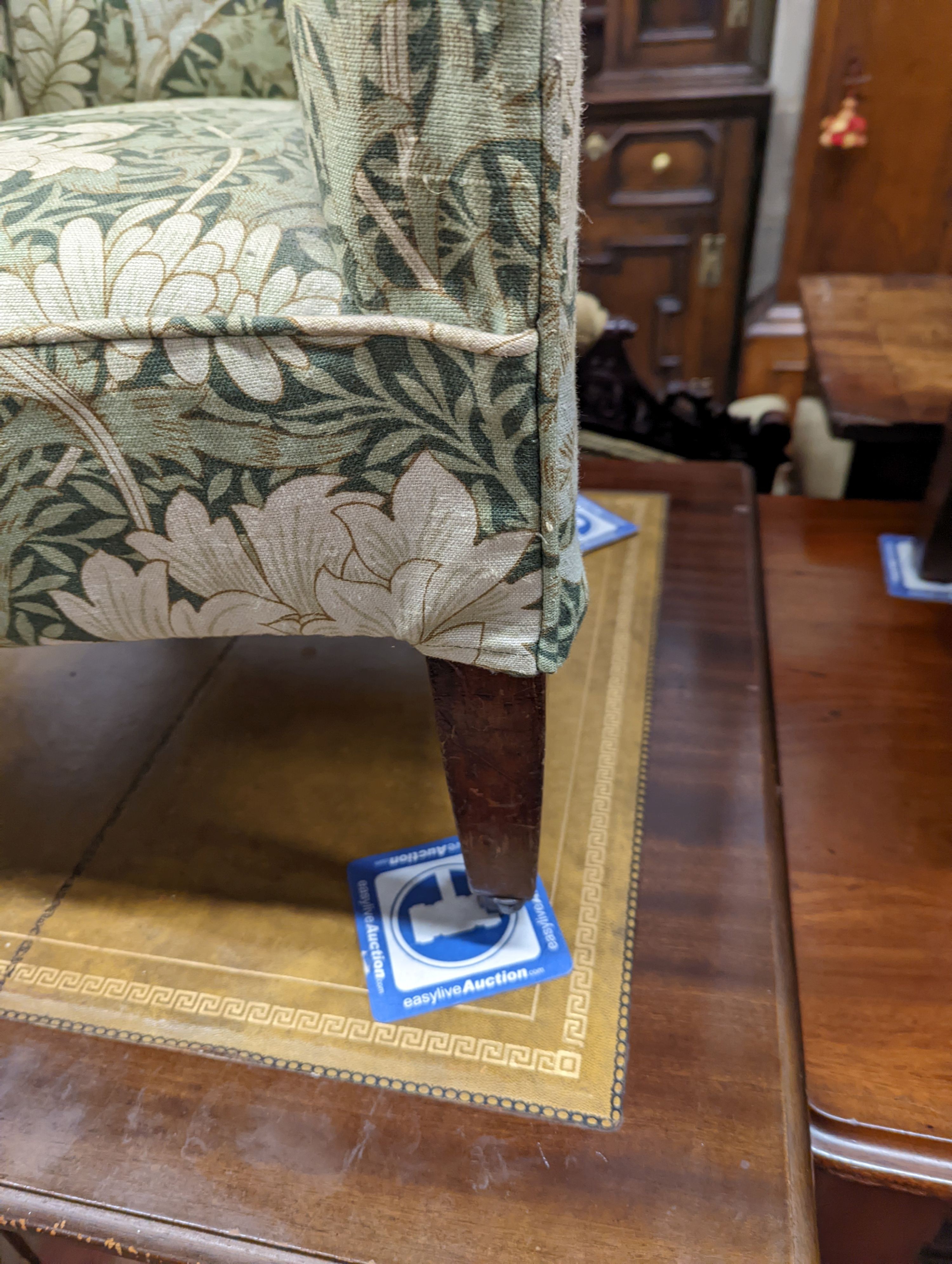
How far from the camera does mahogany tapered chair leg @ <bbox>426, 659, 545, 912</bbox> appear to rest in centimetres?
43

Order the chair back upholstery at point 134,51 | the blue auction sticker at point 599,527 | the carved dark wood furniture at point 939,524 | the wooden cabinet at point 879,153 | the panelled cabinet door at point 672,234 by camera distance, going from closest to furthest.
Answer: the chair back upholstery at point 134,51 < the carved dark wood furniture at point 939,524 < the blue auction sticker at point 599,527 < the wooden cabinet at point 879,153 < the panelled cabinet door at point 672,234

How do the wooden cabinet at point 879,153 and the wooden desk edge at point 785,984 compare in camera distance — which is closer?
the wooden desk edge at point 785,984

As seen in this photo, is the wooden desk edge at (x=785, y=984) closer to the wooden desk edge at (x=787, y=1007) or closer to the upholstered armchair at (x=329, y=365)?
the wooden desk edge at (x=787, y=1007)

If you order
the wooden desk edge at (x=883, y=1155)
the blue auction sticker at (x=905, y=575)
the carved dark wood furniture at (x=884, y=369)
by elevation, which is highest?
the carved dark wood furniture at (x=884, y=369)

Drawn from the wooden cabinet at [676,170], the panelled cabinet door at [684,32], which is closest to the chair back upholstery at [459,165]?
the wooden cabinet at [676,170]

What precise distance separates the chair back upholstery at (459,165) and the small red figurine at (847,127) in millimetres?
1382

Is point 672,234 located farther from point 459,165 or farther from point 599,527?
point 459,165

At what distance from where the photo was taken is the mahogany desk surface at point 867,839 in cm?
46

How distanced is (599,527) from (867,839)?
0.45 meters

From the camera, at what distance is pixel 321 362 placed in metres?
0.33

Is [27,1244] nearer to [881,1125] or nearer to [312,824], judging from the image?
[312,824]

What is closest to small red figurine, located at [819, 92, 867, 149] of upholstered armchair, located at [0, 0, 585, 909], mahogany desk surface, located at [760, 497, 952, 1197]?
mahogany desk surface, located at [760, 497, 952, 1197]

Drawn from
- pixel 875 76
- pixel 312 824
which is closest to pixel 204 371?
pixel 312 824

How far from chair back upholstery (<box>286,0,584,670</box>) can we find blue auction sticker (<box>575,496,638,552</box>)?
57cm
